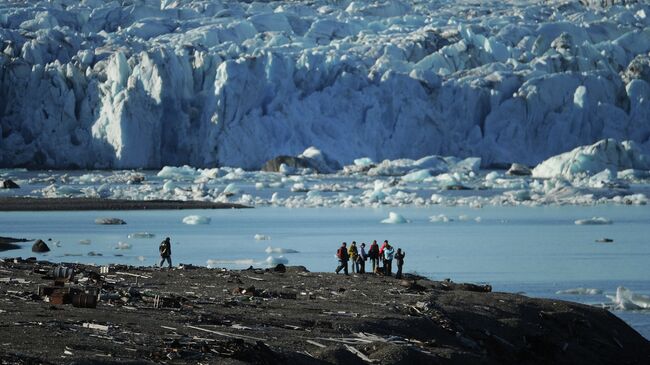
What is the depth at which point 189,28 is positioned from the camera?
52.8 metres

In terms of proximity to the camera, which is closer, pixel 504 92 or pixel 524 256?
pixel 524 256

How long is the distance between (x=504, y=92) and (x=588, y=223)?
1677cm

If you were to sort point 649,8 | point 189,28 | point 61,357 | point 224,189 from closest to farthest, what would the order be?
point 61,357 < point 224,189 < point 189,28 < point 649,8

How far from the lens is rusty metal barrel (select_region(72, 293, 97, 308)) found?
25.9ft

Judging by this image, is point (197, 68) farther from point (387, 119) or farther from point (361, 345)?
point (361, 345)

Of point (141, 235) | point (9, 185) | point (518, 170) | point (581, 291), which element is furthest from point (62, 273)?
point (518, 170)

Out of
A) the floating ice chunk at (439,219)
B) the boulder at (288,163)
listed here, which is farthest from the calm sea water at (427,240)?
the boulder at (288,163)

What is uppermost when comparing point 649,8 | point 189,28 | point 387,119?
point 649,8

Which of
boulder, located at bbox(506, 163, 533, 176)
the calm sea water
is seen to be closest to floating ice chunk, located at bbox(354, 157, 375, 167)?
boulder, located at bbox(506, 163, 533, 176)

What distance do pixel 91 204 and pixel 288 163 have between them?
421 inches

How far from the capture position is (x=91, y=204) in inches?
1042

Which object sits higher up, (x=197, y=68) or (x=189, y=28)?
(x=189, y=28)

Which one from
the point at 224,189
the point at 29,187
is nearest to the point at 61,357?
the point at 224,189

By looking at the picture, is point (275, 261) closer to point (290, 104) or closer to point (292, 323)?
point (292, 323)
